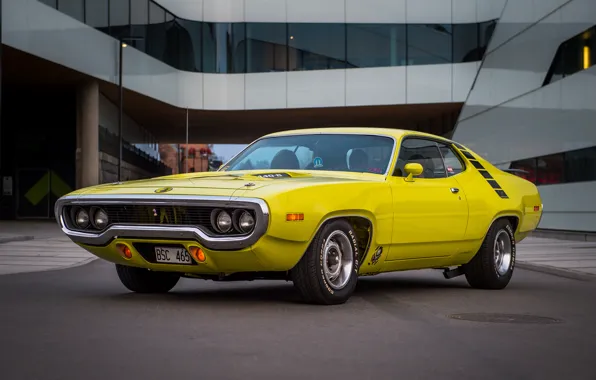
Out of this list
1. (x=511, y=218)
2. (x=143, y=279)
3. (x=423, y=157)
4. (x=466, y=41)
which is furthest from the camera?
(x=466, y=41)

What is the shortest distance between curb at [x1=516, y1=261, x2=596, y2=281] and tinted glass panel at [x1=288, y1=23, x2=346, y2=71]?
1150 inches

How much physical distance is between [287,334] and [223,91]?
37792 millimetres

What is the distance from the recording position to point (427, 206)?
9344 mm

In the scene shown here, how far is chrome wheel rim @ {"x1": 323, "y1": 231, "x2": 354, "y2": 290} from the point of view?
26.9ft

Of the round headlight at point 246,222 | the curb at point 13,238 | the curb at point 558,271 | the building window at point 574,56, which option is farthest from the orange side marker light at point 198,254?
the building window at point 574,56

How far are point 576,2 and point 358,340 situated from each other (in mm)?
20621

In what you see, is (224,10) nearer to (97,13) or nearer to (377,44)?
(377,44)

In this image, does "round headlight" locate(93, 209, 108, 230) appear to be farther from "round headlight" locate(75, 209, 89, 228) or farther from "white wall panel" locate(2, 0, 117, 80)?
"white wall panel" locate(2, 0, 117, 80)

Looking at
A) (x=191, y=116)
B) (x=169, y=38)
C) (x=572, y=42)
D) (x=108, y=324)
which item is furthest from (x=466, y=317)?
(x=191, y=116)

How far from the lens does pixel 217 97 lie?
43688 mm

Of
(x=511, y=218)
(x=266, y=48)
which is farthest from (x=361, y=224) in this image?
(x=266, y=48)

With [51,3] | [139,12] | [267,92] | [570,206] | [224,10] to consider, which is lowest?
[570,206]

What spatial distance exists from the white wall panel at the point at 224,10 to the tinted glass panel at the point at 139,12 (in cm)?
385

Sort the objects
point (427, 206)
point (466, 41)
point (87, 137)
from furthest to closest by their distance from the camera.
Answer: point (466, 41)
point (87, 137)
point (427, 206)
